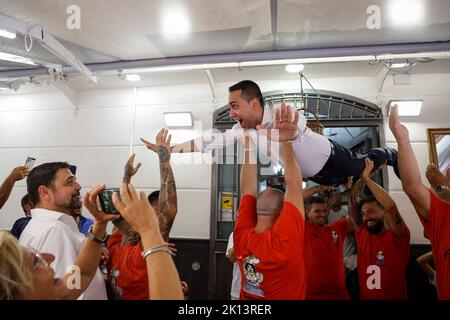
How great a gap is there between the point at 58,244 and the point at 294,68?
2.91 meters

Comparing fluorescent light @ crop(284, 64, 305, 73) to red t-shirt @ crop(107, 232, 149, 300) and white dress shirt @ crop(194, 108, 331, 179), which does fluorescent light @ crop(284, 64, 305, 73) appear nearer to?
white dress shirt @ crop(194, 108, 331, 179)

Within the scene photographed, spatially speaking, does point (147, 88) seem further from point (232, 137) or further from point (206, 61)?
point (232, 137)

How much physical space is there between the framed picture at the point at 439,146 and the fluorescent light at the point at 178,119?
2.83m

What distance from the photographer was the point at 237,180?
11.8 ft

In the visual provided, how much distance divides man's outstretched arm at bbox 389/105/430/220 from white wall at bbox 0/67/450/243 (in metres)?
1.73

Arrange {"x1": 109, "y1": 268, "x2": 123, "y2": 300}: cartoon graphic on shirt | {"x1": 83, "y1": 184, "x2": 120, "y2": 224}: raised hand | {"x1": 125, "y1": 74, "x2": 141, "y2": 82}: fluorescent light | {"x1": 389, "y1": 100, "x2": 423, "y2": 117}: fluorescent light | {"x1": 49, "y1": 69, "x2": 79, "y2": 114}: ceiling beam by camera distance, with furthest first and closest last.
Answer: {"x1": 49, "y1": 69, "x2": 79, "y2": 114}: ceiling beam, {"x1": 125, "y1": 74, "x2": 141, "y2": 82}: fluorescent light, {"x1": 389, "y1": 100, "x2": 423, "y2": 117}: fluorescent light, {"x1": 109, "y1": 268, "x2": 123, "y2": 300}: cartoon graphic on shirt, {"x1": 83, "y1": 184, "x2": 120, "y2": 224}: raised hand

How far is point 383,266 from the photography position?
91.2 inches

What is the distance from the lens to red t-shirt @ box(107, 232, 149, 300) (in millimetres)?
1516

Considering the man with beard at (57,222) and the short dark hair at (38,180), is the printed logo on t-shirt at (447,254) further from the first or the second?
the short dark hair at (38,180)

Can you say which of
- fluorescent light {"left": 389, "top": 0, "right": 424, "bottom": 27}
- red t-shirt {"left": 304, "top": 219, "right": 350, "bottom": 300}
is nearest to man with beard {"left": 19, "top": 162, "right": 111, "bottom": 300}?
red t-shirt {"left": 304, "top": 219, "right": 350, "bottom": 300}

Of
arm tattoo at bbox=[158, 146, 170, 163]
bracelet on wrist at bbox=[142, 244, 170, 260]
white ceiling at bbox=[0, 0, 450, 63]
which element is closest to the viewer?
bracelet on wrist at bbox=[142, 244, 170, 260]

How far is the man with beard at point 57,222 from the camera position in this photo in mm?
1456

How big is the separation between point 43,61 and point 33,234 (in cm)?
231
